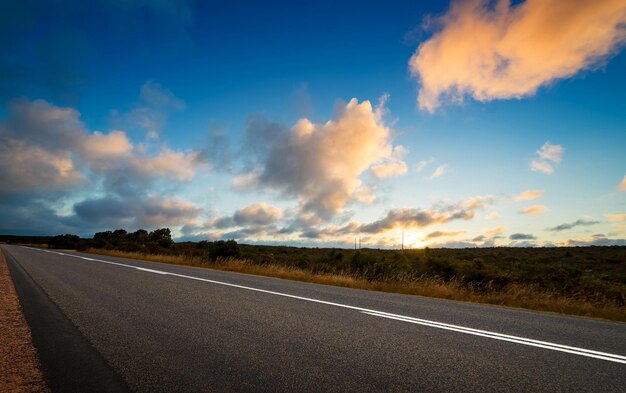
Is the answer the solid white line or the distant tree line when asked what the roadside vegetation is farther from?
the solid white line

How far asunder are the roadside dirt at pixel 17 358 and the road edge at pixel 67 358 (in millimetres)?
78

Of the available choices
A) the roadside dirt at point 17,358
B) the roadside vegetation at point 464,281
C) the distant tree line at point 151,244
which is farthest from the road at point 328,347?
the distant tree line at point 151,244

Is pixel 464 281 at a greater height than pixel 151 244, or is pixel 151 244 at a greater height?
pixel 151 244

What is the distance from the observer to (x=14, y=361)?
3713mm

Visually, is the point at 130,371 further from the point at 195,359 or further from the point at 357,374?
the point at 357,374

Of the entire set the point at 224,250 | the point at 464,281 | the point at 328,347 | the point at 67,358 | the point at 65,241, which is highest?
the point at 65,241

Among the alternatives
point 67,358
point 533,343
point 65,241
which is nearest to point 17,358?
point 67,358

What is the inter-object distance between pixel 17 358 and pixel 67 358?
0.52m

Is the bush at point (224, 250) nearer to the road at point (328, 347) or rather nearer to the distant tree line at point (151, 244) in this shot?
the distant tree line at point (151, 244)

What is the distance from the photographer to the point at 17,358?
3.81m

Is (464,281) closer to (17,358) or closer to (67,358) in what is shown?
(67,358)

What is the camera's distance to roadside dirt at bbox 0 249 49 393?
3.11 meters

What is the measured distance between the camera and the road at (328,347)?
10.6ft

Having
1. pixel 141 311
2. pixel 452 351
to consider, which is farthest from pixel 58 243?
pixel 452 351
